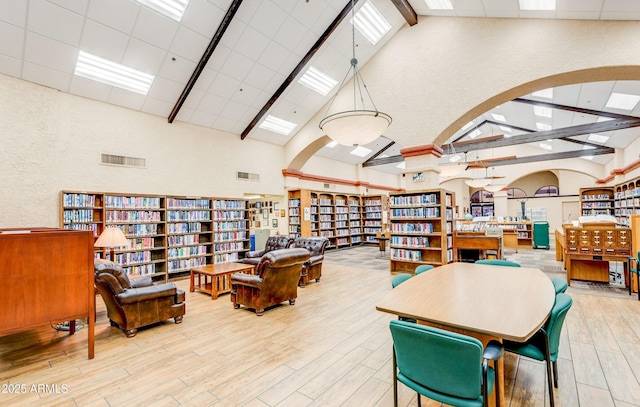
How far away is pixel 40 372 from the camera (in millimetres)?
2701

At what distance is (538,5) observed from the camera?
4.76 metres

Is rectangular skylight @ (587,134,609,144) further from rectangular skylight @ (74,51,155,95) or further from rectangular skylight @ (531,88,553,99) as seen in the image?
rectangular skylight @ (74,51,155,95)

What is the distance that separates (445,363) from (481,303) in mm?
797

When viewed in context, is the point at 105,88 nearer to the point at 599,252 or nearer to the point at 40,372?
the point at 40,372

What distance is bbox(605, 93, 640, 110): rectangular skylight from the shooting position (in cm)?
652

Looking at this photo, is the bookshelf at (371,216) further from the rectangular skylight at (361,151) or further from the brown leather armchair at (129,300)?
the brown leather armchair at (129,300)

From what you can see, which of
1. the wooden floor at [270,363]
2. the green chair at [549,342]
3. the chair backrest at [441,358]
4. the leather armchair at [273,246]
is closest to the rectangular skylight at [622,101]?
the wooden floor at [270,363]

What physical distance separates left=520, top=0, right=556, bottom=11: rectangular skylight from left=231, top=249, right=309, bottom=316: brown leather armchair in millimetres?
5544

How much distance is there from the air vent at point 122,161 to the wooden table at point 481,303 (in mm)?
6227

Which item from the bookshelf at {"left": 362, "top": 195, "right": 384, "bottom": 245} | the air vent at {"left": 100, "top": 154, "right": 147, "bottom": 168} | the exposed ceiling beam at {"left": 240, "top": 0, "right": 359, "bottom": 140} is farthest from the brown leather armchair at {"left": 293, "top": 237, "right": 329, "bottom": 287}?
the bookshelf at {"left": 362, "top": 195, "right": 384, "bottom": 245}

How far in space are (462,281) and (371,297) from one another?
236cm

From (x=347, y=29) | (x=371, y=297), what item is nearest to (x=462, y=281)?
(x=371, y=297)

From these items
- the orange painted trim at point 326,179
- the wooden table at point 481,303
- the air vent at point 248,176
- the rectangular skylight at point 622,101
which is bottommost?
the wooden table at point 481,303

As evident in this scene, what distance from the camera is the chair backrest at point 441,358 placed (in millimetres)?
1370
